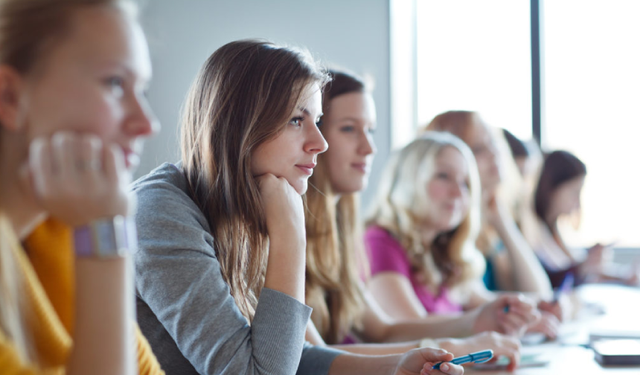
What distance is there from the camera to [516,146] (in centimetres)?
334

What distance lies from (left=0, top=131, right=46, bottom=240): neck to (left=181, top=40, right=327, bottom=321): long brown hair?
438 millimetres

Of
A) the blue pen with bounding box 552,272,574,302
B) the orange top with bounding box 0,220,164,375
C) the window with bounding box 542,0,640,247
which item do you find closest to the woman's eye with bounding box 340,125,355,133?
the orange top with bounding box 0,220,164,375

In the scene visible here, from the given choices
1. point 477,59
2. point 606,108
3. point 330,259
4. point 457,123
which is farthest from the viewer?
point 477,59

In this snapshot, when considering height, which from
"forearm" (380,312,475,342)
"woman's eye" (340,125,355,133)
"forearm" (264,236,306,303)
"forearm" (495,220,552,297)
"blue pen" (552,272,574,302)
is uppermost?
"woman's eye" (340,125,355,133)

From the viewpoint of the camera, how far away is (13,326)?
0.61 m

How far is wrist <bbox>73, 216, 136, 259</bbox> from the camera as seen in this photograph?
62 cm

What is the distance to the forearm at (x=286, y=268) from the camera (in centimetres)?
99

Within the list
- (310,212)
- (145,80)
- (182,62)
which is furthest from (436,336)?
(182,62)

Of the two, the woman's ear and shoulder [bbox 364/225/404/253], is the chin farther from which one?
shoulder [bbox 364/225/404/253]

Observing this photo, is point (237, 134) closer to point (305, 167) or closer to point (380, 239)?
point (305, 167)

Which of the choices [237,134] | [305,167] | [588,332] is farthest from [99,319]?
[588,332]

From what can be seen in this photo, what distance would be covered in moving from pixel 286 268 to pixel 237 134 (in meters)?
0.26

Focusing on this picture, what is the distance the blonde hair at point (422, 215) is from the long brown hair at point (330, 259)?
0.42 meters

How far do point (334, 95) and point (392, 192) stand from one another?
63 centimetres
